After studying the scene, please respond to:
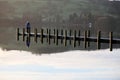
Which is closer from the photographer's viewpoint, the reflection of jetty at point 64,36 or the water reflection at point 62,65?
the reflection of jetty at point 64,36

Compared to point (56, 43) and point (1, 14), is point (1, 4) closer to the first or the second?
point (1, 14)

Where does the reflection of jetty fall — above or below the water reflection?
above

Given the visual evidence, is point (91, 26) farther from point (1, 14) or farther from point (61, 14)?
point (1, 14)

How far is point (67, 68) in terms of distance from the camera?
11.8ft

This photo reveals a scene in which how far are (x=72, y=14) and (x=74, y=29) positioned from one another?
0.15 meters

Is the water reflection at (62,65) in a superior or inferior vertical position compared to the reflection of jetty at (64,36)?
inferior

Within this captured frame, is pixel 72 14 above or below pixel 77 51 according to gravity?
above

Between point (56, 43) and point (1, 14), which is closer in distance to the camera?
point (56, 43)

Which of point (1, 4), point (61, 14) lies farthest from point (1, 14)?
point (61, 14)

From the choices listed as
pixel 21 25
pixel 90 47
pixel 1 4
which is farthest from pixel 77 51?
pixel 1 4

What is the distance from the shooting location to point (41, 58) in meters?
3.62

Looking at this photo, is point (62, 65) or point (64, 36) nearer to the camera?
point (64, 36)

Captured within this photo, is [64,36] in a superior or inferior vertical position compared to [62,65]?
superior

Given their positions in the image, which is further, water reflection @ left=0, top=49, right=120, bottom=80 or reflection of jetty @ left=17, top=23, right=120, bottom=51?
water reflection @ left=0, top=49, right=120, bottom=80
